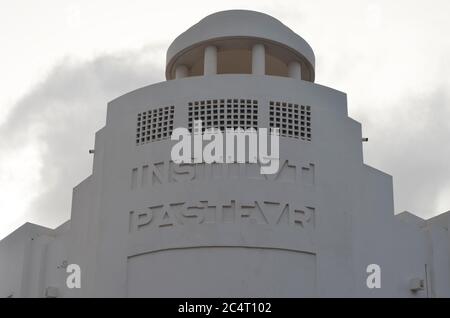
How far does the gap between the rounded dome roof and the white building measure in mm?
46

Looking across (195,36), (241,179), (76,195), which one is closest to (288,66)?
(195,36)

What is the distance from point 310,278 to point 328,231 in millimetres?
1423

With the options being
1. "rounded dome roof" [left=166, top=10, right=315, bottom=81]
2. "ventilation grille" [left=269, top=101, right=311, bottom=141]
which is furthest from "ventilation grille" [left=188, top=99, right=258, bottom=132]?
"rounded dome roof" [left=166, top=10, right=315, bottom=81]

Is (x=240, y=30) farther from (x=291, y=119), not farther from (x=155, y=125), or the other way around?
(x=155, y=125)

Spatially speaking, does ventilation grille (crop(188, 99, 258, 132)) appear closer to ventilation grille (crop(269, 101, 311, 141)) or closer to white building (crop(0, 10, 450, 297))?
white building (crop(0, 10, 450, 297))

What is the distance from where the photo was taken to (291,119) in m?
26.1

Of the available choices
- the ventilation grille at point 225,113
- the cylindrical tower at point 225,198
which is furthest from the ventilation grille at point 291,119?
the ventilation grille at point 225,113

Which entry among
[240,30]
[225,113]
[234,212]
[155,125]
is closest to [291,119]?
[225,113]

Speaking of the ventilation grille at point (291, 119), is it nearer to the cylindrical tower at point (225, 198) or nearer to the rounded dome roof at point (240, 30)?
the cylindrical tower at point (225, 198)
